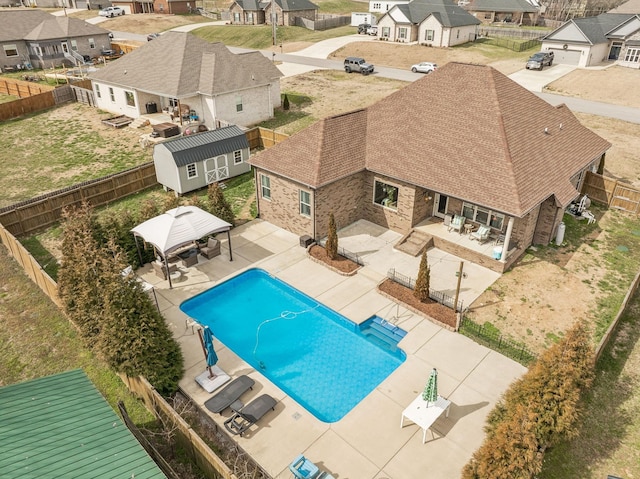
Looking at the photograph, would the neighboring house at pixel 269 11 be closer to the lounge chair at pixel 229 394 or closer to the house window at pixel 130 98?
the house window at pixel 130 98

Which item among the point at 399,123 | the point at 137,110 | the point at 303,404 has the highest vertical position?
the point at 399,123

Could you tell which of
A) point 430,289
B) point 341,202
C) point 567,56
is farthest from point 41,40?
point 567,56

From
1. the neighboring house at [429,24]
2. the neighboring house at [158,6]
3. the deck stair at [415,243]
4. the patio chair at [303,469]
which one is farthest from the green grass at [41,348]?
the neighboring house at [158,6]

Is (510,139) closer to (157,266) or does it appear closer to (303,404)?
(303,404)

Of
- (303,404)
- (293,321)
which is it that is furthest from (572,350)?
(293,321)

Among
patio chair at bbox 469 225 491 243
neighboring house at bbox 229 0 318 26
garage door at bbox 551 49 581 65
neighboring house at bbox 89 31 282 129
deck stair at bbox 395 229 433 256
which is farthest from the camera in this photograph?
neighboring house at bbox 229 0 318 26

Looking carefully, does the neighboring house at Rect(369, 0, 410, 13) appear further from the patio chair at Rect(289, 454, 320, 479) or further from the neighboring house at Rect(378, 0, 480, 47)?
the patio chair at Rect(289, 454, 320, 479)

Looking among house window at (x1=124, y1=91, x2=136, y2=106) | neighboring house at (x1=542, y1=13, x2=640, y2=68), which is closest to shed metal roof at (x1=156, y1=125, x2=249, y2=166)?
house window at (x1=124, y1=91, x2=136, y2=106)
